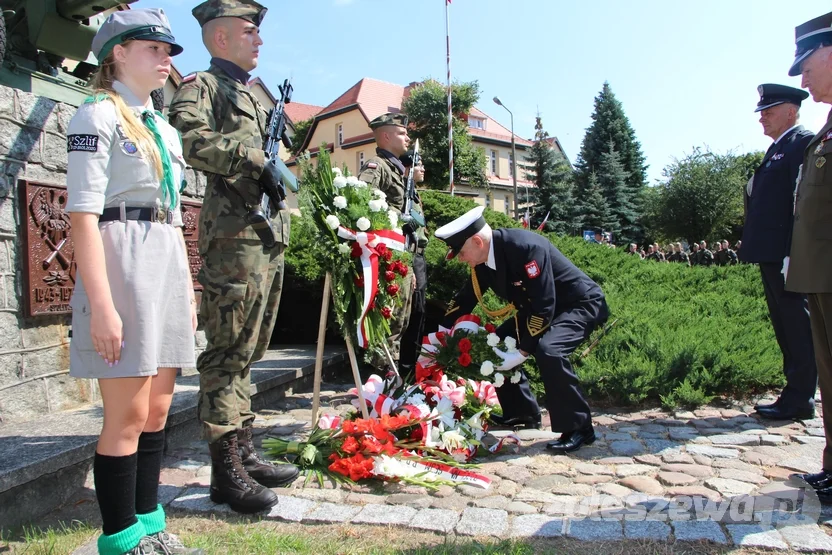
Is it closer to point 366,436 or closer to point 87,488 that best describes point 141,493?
point 87,488

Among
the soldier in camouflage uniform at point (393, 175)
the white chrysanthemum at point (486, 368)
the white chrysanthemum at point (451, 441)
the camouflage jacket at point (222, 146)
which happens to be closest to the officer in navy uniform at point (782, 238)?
the white chrysanthemum at point (486, 368)

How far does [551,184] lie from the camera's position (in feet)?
122

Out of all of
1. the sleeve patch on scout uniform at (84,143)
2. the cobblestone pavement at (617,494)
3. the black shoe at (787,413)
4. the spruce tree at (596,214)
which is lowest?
the cobblestone pavement at (617,494)

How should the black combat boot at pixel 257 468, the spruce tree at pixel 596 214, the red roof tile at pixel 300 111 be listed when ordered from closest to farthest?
1. the black combat boot at pixel 257 468
2. the spruce tree at pixel 596 214
3. the red roof tile at pixel 300 111

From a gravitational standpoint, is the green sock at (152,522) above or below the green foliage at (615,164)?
below

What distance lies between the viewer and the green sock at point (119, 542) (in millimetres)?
2234

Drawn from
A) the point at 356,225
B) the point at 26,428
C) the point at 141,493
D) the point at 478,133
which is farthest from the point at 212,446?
the point at 478,133

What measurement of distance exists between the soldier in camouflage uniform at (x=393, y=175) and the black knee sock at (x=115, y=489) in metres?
2.93

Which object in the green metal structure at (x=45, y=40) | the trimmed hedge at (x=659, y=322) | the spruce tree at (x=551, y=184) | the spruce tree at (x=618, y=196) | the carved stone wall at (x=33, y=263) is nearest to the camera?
the carved stone wall at (x=33, y=263)

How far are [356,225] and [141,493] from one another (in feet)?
7.02

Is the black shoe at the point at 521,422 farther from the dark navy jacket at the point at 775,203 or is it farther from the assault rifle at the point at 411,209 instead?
the dark navy jacket at the point at 775,203

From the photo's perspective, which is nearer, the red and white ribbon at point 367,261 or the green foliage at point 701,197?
the red and white ribbon at point 367,261

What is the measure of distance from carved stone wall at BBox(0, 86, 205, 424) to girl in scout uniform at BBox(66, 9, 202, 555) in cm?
181

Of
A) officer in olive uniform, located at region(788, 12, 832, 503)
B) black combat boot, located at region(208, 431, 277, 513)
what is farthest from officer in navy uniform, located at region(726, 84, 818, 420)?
black combat boot, located at region(208, 431, 277, 513)
